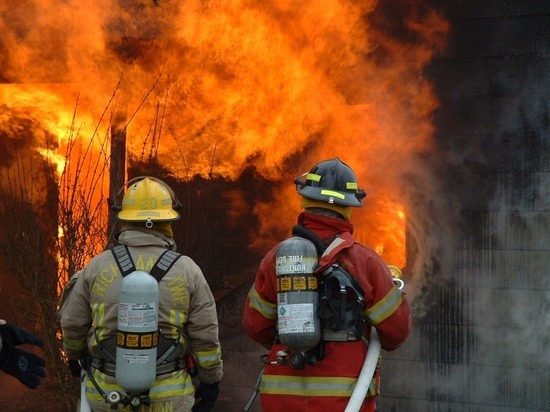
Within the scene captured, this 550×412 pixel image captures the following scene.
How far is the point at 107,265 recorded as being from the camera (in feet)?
14.3

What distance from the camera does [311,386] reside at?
157 inches

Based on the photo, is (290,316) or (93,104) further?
(93,104)

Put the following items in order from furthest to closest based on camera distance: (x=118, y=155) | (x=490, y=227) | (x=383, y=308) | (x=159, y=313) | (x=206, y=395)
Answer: (x=118, y=155)
(x=490, y=227)
(x=206, y=395)
(x=159, y=313)
(x=383, y=308)

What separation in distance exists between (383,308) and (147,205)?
1371 mm

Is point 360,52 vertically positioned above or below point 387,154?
above

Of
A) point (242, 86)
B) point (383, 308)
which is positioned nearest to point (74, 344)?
point (383, 308)

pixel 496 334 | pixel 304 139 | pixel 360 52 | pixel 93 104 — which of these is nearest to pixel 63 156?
pixel 93 104

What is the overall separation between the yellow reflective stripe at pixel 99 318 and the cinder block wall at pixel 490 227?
4.05 meters

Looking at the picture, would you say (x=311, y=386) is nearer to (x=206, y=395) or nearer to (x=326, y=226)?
(x=326, y=226)

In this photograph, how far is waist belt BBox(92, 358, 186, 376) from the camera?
4343 mm

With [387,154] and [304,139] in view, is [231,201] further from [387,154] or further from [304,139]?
[387,154]

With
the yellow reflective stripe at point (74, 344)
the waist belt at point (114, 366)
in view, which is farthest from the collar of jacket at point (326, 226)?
the yellow reflective stripe at point (74, 344)

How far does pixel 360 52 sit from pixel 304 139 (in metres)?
0.97

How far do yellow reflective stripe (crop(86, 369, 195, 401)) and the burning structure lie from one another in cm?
305
